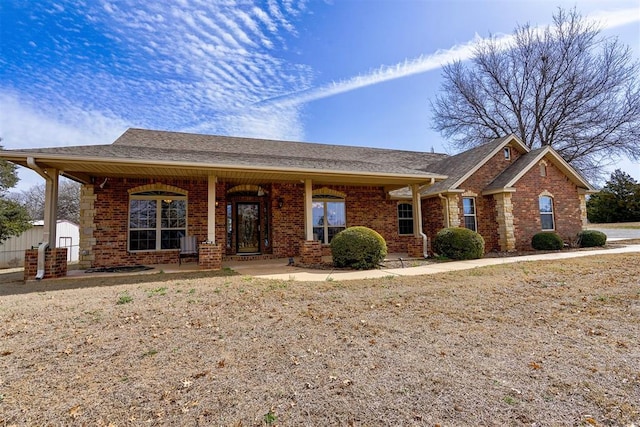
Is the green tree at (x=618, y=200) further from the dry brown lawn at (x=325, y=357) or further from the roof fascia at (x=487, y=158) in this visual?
the dry brown lawn at (x=325, y=357)

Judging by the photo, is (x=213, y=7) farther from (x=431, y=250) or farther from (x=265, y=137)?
(x=431, y=250)

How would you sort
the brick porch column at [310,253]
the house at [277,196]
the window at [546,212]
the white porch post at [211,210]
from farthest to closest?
the window at [546,212] → the brick porch column at [310,253] → the house at [277,196] → the white porch post at [211,210]

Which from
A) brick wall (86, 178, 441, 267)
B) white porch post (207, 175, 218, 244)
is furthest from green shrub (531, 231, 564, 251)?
white porch post (207, 175, 218, 244)

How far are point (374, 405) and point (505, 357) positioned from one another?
5.26 ft

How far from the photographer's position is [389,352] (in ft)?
10.4

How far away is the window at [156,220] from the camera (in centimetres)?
1034

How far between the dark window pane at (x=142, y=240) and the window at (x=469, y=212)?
12.0m

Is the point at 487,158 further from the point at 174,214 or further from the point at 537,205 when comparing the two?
the point at 174,214

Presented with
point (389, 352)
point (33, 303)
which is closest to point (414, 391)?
point (389, 352)

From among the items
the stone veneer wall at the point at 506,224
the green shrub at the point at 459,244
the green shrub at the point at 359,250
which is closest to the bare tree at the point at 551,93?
the stone veneer wall at the point at 506,224

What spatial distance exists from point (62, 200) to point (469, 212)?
41049 mm

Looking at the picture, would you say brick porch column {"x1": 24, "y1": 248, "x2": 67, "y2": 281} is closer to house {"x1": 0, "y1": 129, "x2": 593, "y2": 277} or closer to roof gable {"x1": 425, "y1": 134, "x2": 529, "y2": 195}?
house {"x1": 0, "y1": 129, "x2": 593, "y2": 277}

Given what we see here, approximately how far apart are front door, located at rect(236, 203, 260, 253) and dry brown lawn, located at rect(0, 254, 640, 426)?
6.25 m

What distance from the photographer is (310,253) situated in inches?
385
